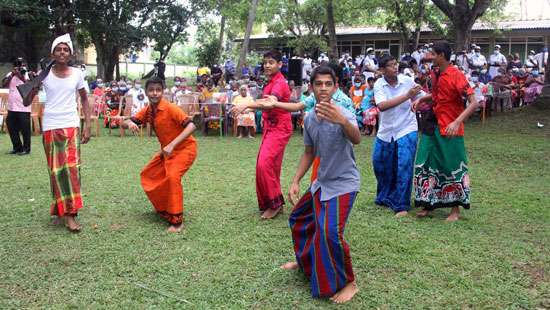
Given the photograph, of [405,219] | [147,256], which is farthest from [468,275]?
[147,256]

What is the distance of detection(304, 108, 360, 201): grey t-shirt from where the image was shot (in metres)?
3.59

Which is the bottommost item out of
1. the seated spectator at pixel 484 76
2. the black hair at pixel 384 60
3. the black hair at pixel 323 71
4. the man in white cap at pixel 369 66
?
the black hair at pixel 323 71

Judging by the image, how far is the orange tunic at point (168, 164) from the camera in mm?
5164

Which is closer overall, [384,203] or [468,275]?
[468,275]

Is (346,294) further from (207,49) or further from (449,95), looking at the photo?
(207,49)

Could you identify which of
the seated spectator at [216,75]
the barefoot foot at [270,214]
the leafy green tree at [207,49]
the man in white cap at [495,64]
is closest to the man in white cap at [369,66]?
the man in white cap at [495,64]

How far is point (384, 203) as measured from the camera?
6.12 meters

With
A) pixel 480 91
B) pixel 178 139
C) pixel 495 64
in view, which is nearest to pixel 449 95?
pixel 178 139

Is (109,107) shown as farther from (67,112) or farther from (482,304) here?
(482,304)

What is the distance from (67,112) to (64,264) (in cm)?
152

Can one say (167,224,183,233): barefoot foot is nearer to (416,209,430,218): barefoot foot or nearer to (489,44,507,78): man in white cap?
(416,209,430,218): barefoot foot

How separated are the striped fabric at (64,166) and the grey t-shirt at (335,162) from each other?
8.62ft

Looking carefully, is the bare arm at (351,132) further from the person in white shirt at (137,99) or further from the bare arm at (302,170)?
the person in white shirt at (137,99)

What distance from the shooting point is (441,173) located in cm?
550
